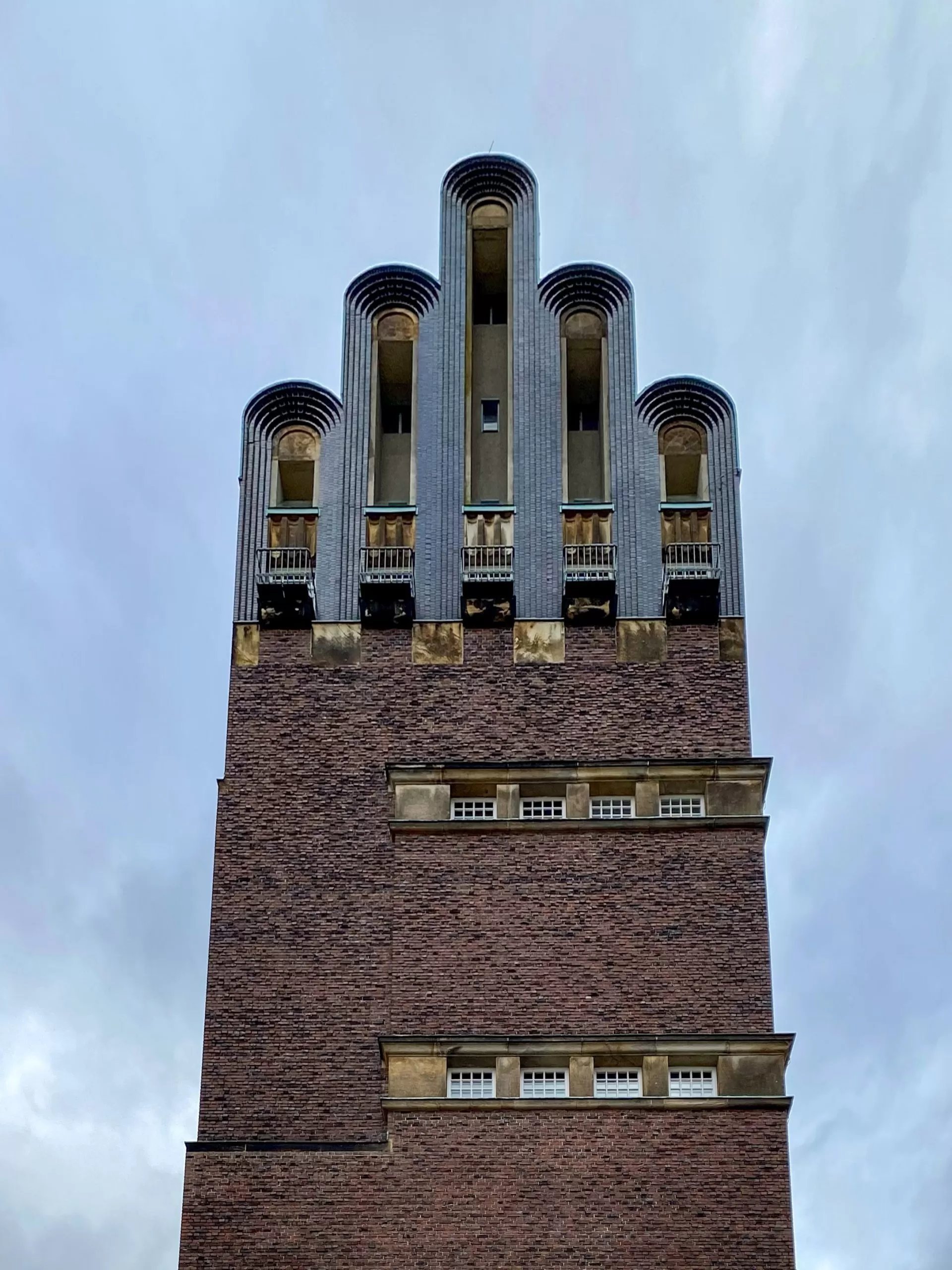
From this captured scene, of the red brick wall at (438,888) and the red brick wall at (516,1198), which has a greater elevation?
the red brick wall at (438,888)

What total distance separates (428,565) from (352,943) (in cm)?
628

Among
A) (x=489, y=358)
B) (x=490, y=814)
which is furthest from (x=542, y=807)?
(x=489, y=358)

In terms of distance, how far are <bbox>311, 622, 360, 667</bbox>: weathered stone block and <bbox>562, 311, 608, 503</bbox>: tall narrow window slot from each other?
4514mm

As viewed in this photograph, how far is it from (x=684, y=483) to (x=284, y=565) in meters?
6.65

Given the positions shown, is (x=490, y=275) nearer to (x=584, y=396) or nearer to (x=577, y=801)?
(x=584, y=396)

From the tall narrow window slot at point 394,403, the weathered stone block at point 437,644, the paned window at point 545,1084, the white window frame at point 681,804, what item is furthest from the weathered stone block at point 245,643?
the paned window at point 545,1084

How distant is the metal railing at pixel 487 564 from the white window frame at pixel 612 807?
12.5 feet

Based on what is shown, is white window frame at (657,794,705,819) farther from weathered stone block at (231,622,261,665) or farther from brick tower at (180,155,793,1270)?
weathered stone block at (231,622,261,665)

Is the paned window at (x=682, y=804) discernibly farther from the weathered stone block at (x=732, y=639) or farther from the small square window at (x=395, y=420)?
the small square window at (x=395, y=420)

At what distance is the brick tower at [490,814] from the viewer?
2858 cm

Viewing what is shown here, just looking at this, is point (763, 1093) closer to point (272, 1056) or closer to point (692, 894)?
point (692, 894)

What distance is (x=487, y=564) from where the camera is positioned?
110ft

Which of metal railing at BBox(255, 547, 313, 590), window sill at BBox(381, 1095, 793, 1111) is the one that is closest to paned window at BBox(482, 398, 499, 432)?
metal railing at BBox(255, 547, 313, 590)

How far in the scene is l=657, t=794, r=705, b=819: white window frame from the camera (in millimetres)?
31609
